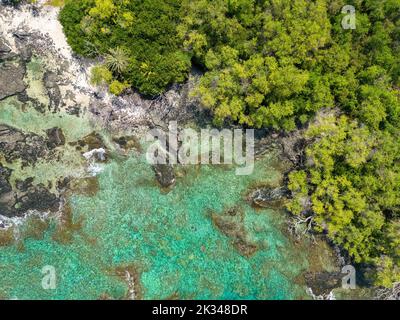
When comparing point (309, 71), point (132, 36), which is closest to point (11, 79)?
point (132, 36)

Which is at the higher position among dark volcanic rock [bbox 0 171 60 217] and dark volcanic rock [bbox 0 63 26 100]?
dark volcanic rock [bbox 0 63 26 100]

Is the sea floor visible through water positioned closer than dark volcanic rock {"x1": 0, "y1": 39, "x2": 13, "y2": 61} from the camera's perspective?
No

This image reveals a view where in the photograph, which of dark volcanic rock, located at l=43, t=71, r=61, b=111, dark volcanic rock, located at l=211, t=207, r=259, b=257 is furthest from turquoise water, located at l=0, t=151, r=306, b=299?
dark volcanic rock, located at l=43, t=71, r=61, b=111

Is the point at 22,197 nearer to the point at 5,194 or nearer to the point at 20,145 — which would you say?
the point at 5,194

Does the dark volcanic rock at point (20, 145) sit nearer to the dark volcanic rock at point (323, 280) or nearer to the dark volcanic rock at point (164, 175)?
the dark volcanic rock at point (164, 175)

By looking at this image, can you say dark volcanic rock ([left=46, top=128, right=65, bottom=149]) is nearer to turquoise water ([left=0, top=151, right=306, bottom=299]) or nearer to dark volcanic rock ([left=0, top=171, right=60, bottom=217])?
dark volcanic rock ([left=0, top=171, right=60, bottom=217])

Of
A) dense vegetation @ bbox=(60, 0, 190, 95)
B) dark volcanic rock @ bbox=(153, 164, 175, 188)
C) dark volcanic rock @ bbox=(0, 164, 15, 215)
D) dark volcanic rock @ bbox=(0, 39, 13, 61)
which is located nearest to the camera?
dense vegetation @ bbox=(60, 0, 190, 95)

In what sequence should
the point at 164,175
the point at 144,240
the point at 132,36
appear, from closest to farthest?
the point at 132,36, the point at 144,240, the point at 164,175
